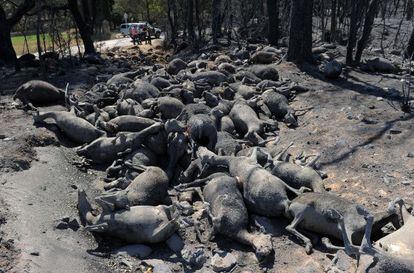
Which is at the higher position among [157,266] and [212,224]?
[212,224]

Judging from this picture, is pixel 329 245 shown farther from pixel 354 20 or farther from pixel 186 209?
pixel 354 20

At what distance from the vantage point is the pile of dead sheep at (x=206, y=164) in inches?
209

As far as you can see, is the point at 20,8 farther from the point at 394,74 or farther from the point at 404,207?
the point at 404,207

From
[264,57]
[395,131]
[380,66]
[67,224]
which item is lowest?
[67,224]

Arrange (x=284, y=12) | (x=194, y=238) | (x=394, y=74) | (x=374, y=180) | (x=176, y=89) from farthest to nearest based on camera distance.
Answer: (x=284, y=12) → (x=394, y=74) → (x=176, y=89) → (x=374, y=180) → (x=194, y=238)

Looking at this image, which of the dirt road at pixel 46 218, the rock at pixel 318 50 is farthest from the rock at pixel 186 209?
the rock at pixel 318 50

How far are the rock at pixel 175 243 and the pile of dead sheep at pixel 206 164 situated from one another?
10 centimetres

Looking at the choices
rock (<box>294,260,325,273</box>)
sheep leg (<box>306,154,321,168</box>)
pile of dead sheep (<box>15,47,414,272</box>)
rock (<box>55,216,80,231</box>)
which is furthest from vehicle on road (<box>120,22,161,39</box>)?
rock (<box>294,260,325,273</box>)

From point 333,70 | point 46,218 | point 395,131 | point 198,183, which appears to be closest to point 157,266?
point 46,218

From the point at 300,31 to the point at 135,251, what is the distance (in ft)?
28.4

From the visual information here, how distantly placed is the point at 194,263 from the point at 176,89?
550 centimetres

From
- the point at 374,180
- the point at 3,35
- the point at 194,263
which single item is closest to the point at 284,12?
the point at 3,35

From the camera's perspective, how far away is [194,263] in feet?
17.8

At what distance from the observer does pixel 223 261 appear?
17.7 ft
